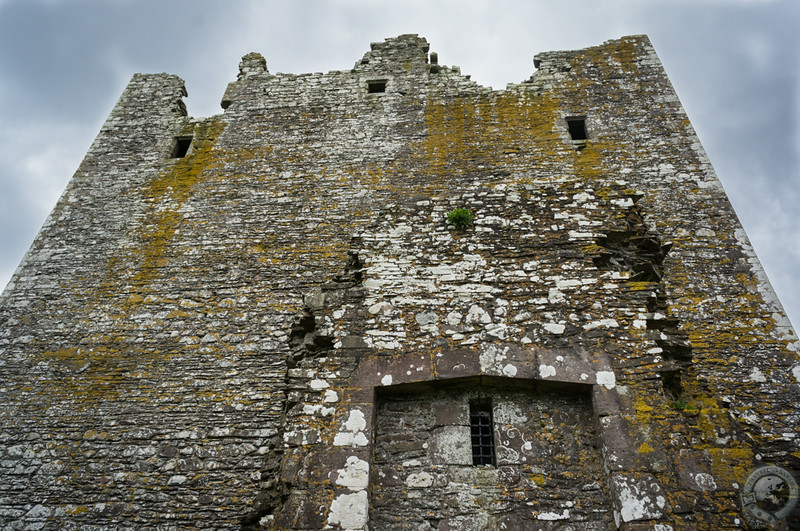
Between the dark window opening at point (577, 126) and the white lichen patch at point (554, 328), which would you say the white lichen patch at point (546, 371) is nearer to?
the white lichen patch at point (554, 328)

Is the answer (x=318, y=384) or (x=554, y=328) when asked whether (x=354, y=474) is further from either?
(x=554, y=328)

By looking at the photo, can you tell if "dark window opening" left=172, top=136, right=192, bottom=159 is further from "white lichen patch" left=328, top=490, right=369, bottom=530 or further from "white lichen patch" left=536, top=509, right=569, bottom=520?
"white lichen patch" left=536, top=509, right=569, bottom=520

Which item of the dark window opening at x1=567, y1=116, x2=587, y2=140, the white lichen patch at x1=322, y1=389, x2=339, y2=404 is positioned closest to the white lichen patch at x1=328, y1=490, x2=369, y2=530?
the white lichen patch at x1=322, y1=389, x2=339, y2=404

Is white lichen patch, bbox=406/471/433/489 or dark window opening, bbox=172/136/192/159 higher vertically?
dark window opening, bbox=172/136/192/159

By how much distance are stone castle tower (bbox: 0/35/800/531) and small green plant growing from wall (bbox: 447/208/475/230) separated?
0.04 meters

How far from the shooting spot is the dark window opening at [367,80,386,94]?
37.6 feet

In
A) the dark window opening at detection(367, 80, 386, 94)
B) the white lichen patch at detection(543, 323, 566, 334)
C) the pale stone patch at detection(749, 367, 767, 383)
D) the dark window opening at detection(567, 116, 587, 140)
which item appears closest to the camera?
the white lichen patch at detection(543, 323, 566, 334)

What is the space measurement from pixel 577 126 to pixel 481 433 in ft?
24.4

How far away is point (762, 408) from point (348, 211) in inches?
257

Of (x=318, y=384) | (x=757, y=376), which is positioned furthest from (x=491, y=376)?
(x=757, y=376)

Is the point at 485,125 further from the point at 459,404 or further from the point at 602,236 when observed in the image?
the point at 459,404

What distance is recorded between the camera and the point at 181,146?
11.2 m

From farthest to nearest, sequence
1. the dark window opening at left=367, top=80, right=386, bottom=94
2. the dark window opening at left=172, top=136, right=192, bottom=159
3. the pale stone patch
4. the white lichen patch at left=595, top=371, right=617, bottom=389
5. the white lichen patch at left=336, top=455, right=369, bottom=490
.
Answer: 1. the dark window opening at left=367, top=80, right=386, bottom=94
2. the dark window opening at left=172, top=136, right=192, bottom=159
3. the pale stone patch
4. the white lichen patch at left=595, top=371, right=617, bottom=389
5. the white lichen patch at left=336, top=455, right=369, bottom=490

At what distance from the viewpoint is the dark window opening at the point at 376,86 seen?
11.5 metres
